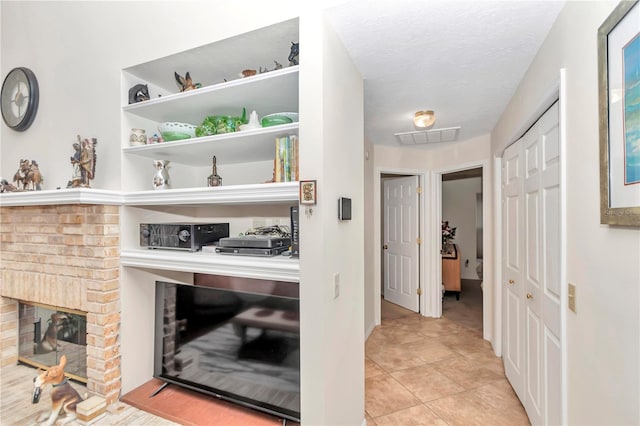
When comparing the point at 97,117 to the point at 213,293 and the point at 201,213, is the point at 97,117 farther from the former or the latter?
the point at 213,293

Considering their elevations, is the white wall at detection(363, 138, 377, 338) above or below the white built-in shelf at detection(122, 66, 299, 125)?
below

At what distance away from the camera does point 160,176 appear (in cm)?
198

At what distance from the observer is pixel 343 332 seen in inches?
63.6

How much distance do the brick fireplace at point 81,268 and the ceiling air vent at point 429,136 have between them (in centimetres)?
282

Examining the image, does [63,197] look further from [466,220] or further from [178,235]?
[466,220]

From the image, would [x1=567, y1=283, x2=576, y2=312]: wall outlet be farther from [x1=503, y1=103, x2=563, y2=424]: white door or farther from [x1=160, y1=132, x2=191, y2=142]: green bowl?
[x1=160, y1=132, x2=191, y2=142]: green bowl

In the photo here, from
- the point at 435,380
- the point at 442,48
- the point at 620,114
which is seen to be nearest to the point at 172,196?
the point at 442,48

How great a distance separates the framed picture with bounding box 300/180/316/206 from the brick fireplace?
142 cm

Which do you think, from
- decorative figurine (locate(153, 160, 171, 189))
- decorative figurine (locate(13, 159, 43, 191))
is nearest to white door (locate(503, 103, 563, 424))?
decorative figurine (locate(153, 160, 171, 189))

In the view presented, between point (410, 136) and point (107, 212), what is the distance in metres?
2.90

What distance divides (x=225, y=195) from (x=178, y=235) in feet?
1.65

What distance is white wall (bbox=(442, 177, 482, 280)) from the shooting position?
241 inches

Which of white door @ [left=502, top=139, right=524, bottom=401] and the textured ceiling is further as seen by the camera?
white door @ [left=502, top=139, right=524, bottom=401]

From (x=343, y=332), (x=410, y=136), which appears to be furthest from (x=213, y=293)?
(x=410, y=136)
